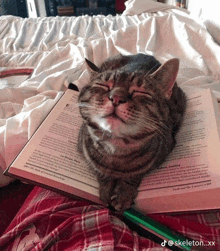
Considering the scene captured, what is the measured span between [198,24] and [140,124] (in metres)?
1.00

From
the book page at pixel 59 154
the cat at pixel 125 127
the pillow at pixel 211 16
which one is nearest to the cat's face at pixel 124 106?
the cat at pixel 125 127

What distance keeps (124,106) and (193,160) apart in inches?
11.2

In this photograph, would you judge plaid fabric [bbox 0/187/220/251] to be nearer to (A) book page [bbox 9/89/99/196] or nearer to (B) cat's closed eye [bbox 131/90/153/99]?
(A) book page [bbox 9/89/99/196]

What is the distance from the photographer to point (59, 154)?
2.26 ft

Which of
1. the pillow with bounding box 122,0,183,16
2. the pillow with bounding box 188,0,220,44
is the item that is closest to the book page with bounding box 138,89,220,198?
the pillow with bounding box 188,0,220,44

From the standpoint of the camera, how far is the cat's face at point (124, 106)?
0.56 meters

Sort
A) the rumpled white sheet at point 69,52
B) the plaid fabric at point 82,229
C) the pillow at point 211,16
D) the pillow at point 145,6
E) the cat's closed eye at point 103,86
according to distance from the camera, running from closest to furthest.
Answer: the plaid fabric at point 82,229
the cat's closed eye at point 103,86
the rumpled white sheet at point 69,52
the pillow at point 211,16
the pillow at point 145,6

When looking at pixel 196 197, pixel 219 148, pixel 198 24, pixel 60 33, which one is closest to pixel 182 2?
pixel 198 24

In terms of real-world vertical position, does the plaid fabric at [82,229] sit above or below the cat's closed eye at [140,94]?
below

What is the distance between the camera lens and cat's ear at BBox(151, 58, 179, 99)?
606 mm

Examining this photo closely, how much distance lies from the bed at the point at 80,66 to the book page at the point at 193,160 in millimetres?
92

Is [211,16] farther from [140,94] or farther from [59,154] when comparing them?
[59,154]

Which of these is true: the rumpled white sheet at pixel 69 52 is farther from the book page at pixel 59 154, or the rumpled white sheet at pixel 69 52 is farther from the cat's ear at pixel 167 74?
the cat's ear at pixel 167 74

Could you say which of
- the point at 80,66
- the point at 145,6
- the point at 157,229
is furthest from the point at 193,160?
the point at 145,6
